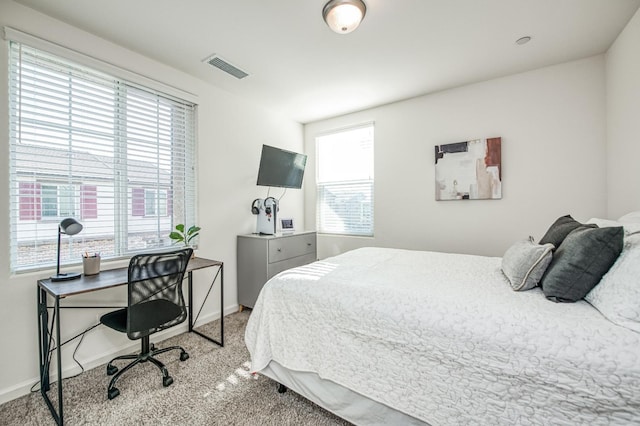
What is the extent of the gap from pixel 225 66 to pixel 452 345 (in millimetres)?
2878

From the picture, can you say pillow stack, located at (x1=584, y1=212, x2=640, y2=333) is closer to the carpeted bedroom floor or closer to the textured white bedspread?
the textured white bedspread

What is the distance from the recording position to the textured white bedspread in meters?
0.96

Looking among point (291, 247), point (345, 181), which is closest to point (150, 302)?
point (291, 247)

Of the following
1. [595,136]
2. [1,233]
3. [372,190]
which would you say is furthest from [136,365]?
[595,136]

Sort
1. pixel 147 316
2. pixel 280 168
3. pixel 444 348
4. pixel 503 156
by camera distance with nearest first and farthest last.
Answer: pixel 444 348 < pixel 147 316 < pixel 503 156 < pixel 280 168

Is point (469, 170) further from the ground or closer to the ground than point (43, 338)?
further from the ground

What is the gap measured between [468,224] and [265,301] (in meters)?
2.43

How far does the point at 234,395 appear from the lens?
1758 millimetres

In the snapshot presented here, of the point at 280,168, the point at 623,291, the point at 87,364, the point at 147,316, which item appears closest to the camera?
the point at 623,291

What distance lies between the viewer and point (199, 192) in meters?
2.91

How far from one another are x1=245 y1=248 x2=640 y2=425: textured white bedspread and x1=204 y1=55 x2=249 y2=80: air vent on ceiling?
6.79 ft

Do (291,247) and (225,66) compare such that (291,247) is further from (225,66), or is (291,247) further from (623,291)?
(623,291)

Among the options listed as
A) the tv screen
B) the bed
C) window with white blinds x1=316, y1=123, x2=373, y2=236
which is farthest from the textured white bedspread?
window with white blinds x1=316, y1=123, x2=373, y2=236

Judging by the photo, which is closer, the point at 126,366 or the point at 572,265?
the point at 572,265
